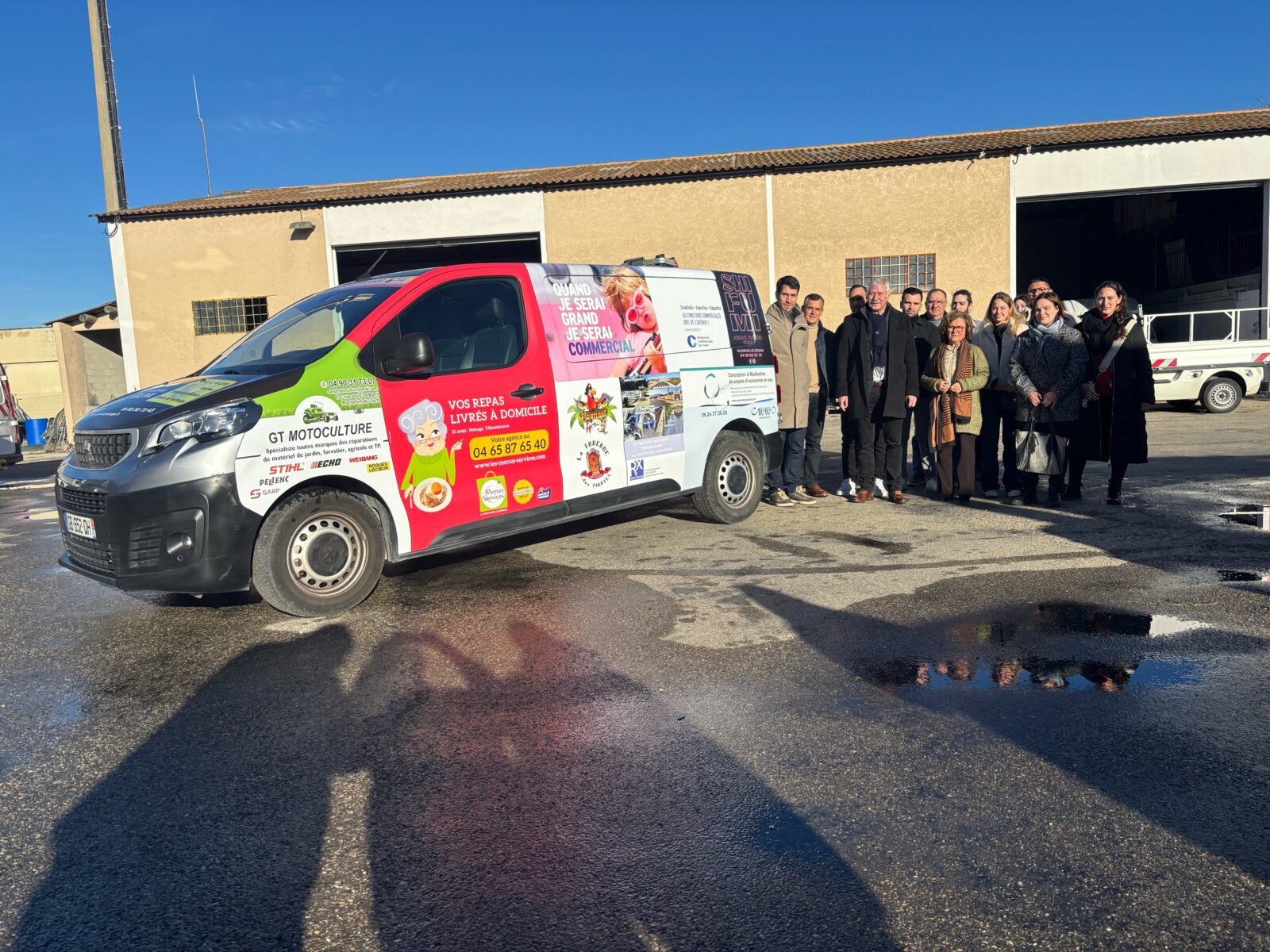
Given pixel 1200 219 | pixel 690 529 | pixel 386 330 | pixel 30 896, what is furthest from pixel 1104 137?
pixel 30 896

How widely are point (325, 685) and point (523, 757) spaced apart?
133 centimetres

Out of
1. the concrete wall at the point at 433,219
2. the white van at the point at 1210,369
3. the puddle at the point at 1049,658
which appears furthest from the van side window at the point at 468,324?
the concrete wall at the point at 433,219

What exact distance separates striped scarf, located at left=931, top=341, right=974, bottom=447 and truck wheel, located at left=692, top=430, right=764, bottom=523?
5.72 feet

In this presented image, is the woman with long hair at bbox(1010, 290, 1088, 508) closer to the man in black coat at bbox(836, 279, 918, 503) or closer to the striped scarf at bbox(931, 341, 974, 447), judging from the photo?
the striped scarf at bbox(931, 341, 974, 447)

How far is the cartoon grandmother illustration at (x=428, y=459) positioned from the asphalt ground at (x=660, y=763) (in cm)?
69

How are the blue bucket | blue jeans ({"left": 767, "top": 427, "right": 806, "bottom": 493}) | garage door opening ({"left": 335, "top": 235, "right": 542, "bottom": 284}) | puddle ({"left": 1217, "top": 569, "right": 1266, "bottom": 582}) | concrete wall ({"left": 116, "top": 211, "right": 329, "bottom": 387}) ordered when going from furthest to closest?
the blue bucket
garage door opening ({"left": 335, "top": 235, "right": 542, "bottom": 284})
concrete wall ({"left": 116, "top": 211, "right": 329, "bottom": 387})
blue jeans ({"left": 767, "top": 427, "right": 806, "bottom": 493})
puddle ({"left": 1217, "top": 569, "right": 1266, "bottom": 582})

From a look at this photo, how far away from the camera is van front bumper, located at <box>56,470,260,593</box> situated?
4.84 meters

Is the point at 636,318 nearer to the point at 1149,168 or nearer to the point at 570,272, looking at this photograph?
the point at 570,272

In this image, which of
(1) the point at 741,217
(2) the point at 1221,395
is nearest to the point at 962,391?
(2) the point at 1221,395

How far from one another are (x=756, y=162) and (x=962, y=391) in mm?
16701

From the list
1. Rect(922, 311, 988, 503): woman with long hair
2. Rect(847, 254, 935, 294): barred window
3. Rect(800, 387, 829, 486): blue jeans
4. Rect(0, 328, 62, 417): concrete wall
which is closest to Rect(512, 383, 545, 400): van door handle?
Rect(800, 387, 829, 486): blue jeans

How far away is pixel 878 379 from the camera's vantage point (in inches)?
336

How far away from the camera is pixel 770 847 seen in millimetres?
2709

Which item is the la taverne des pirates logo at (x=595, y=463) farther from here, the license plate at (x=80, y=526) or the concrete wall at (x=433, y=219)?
the concrete wall at (x=433, y=219)
